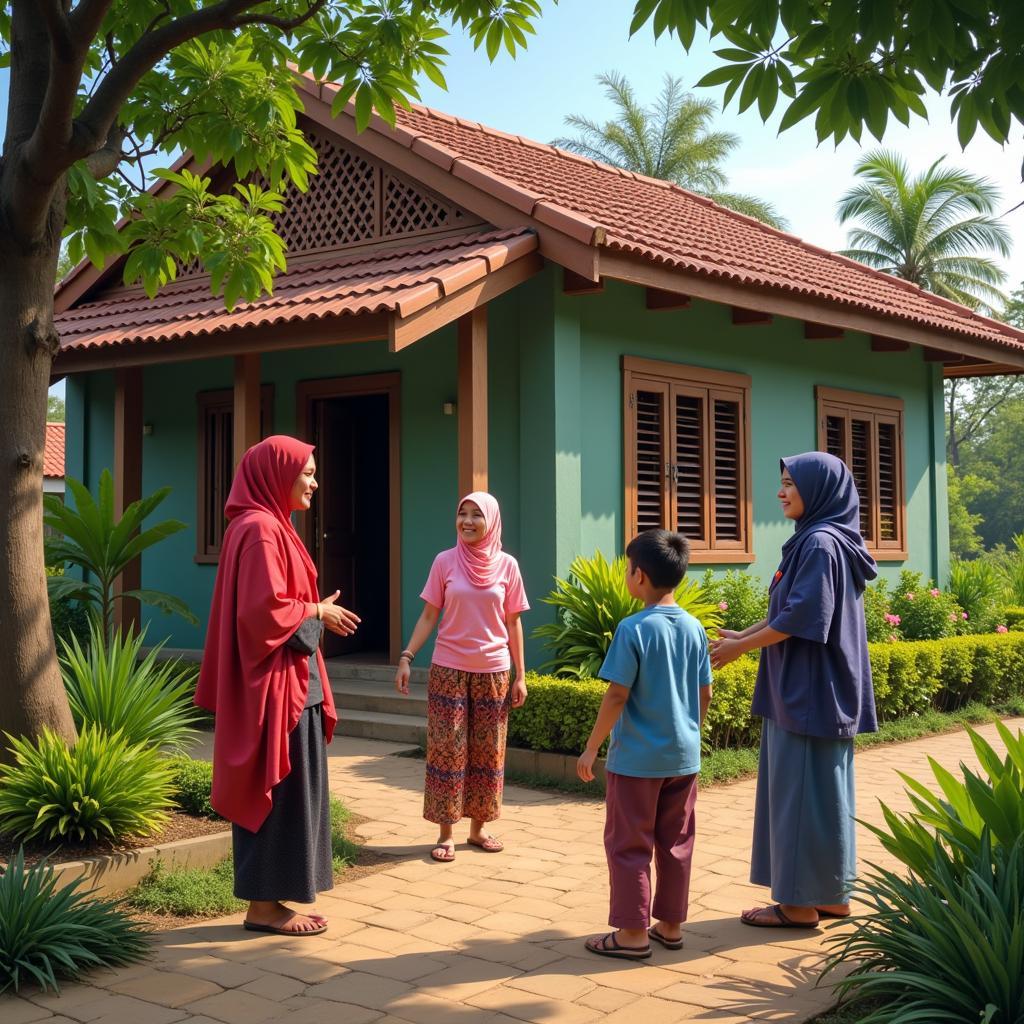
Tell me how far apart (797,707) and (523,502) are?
5.06 meters

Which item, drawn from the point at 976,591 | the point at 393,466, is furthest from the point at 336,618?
the point at 976,591

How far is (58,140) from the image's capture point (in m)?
5.57

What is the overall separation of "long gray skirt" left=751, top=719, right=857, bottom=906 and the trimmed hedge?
304cm

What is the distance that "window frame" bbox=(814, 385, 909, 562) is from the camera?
42.2 ft

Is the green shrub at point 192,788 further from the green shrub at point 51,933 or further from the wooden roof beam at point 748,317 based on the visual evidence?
the wooden roof beam at point 748,317

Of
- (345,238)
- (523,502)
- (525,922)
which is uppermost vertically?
(345,238)

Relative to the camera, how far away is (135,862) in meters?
5.32

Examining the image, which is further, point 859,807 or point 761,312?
point 761,312

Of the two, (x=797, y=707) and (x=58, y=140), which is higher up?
(x=58, y=140)

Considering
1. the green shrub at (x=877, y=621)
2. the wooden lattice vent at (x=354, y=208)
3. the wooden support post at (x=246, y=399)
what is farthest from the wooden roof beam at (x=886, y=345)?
the wooden support post at (x=246, y=399)

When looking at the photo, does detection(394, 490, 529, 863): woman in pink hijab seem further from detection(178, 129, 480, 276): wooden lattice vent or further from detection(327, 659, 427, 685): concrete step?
detection(178, 129, 480, 276): wooden lattice vent

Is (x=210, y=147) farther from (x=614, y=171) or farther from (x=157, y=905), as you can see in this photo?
(x=614, y=171)

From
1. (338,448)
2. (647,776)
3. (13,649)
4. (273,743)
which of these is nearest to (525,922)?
(647,776)

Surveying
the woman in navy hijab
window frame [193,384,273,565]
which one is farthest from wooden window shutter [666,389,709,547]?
the woman in navy hijab
